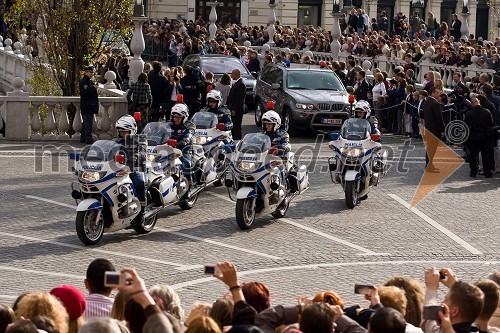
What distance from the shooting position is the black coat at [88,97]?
25.5m

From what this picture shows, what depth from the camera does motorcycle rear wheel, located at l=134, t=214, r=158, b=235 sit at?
17094mm

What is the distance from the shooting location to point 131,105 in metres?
26.0

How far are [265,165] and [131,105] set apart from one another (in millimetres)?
8621

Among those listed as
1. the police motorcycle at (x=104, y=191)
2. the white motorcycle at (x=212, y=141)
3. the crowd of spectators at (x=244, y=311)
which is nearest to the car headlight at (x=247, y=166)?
the police motorcycle at (x=104, y=191)

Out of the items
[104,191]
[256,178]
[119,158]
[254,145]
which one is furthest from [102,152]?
[254,145]

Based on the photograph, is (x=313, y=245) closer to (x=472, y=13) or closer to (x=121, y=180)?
(x=121, y=180)

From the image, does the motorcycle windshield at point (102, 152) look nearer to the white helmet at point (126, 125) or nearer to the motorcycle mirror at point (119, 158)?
the motorcycle mirror at point (119, 158)

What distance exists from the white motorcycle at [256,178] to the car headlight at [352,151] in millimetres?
1608

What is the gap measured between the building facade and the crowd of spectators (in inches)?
2237

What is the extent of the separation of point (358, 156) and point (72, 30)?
10.4 meters

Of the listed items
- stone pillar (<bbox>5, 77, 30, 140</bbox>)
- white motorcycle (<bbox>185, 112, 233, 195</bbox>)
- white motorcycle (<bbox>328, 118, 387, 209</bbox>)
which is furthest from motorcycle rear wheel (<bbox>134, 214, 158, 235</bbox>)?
stone pillar (<bbox>5, 77, 30, 140</bbox>)

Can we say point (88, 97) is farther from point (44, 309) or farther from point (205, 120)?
point (44, 309)

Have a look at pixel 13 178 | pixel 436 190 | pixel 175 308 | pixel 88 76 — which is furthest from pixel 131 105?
pixel 175 308

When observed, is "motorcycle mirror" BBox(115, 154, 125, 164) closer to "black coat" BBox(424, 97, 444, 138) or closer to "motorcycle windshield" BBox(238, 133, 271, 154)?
"motorcycle windshield" BBox(238, 133, 271, 154)
